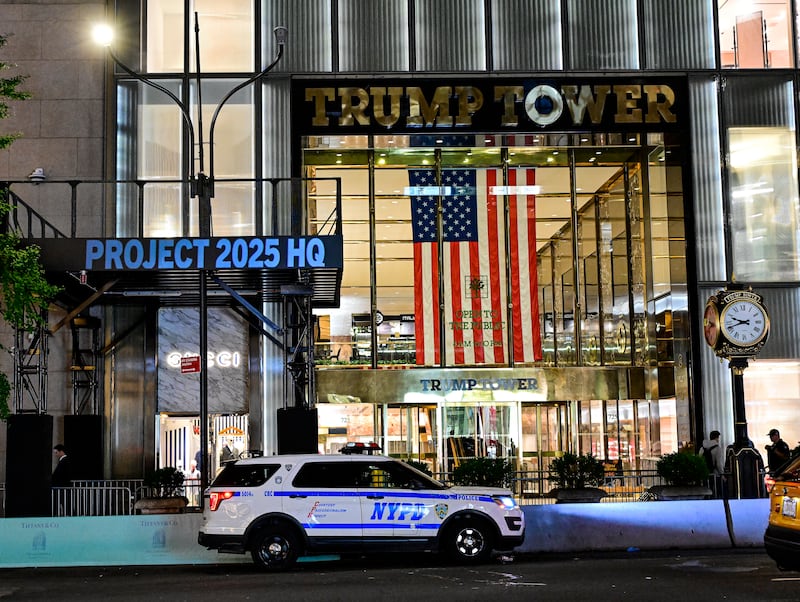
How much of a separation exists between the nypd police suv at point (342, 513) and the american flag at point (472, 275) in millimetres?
11029

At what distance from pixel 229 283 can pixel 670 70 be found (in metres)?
13.0

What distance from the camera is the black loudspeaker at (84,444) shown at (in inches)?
979

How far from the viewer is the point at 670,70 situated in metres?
27.5

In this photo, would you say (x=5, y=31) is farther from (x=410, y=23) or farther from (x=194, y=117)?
(x=410, y=23)

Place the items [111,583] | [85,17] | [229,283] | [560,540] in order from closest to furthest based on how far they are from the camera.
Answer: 1. [111,583]
2. [560,540]
3. [229,283]
4. [85,17]

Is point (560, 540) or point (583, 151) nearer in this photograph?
point (560, 540)

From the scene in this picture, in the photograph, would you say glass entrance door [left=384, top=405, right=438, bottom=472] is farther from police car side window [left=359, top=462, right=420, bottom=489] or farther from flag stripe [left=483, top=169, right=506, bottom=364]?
police car side window [left=359, top=462, right=420, bottom=489]

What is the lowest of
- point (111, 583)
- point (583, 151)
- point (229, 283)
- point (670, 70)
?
point (111, 583)

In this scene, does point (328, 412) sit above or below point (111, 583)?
above

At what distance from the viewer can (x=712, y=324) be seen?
71.9 feet

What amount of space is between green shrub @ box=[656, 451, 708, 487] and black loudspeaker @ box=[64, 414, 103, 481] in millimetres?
13216

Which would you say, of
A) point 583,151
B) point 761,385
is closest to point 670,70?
point 583,151

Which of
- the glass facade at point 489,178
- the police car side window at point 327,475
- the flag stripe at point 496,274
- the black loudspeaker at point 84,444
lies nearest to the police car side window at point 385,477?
the police car side window at point 327,475

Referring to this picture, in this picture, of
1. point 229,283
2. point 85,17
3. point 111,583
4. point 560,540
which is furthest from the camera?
point 85,17
